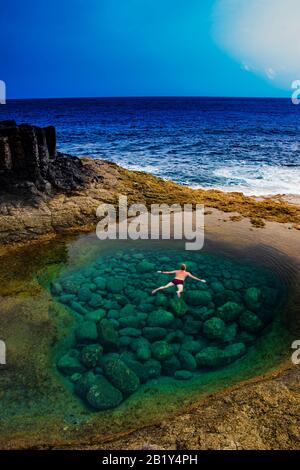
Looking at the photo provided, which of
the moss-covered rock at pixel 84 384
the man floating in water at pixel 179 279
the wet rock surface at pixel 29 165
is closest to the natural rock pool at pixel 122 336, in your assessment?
the moss-covered rock at pixel 84 384

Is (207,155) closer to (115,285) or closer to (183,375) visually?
(115,285)

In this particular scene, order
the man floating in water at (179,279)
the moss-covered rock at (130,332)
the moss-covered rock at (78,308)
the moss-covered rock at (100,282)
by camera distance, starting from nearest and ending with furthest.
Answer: the moss-covered rock at (130,332), the moss-covered rock at (78,308), the man floating in water at (179,279), the moss-covered rock at (100,282)

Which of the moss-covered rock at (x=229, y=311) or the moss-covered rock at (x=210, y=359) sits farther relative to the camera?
the moss-covered rock at (x=229, y=311)

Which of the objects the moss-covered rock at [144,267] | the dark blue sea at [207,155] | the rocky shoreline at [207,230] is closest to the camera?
the rocky shoreline at [207,230]

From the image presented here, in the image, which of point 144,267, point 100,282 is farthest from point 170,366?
point 144,267

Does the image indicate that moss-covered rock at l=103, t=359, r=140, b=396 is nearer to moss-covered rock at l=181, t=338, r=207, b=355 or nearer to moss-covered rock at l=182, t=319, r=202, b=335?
moss-covered rock at l=181, t=338, r=207, b=355

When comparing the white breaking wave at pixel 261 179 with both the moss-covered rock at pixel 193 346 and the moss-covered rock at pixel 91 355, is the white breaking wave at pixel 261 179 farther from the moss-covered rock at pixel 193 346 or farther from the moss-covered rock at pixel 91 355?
the moss-covered rock at pixel 91 355

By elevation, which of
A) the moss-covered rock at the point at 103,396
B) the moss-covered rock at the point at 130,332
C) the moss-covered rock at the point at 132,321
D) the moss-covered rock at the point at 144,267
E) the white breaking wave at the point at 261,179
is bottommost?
the moss-covered rock at the point at 103,396
